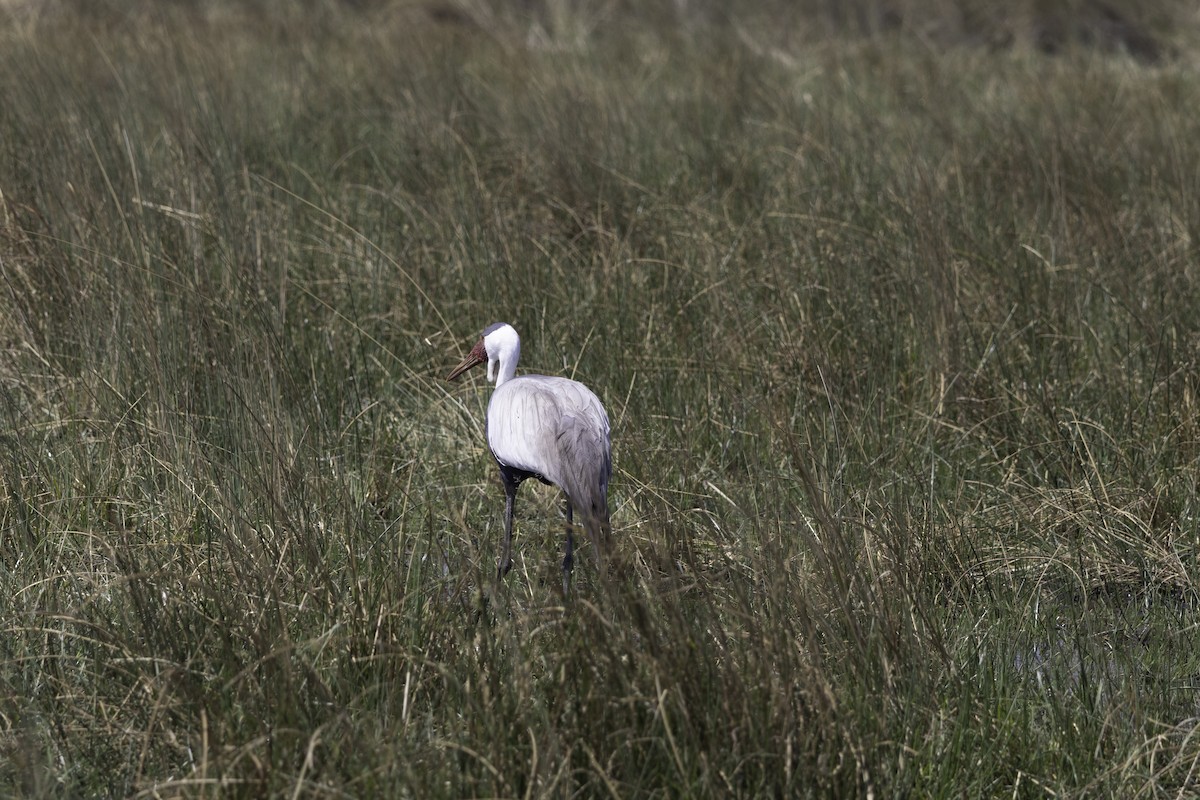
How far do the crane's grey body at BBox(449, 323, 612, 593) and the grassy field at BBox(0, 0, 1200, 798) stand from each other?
12cm

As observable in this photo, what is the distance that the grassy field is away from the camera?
2146 millimetres

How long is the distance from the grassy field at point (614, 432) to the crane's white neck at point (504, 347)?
26cm

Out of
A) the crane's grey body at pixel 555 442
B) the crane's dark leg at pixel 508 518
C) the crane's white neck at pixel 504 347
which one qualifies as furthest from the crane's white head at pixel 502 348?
the crane's dark leg at pixel 508 518

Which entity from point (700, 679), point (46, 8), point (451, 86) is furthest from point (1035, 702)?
point (46, 8)

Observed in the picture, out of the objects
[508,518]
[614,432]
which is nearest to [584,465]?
[508,518]

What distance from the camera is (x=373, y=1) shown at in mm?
11438

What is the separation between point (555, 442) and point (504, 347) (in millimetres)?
485

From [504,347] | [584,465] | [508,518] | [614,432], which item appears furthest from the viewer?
[614,432]

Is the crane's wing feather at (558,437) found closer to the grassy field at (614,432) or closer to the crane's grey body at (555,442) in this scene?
the crane's grey body at (555,442)

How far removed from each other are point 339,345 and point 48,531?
1137 millimetres

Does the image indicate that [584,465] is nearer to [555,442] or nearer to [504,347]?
[555,442]

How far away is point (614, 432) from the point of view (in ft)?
11.3

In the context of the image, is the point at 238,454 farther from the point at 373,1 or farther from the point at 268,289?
the point at 373,1

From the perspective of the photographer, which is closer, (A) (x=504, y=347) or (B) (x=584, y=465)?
(B) (x=584, y=465)
